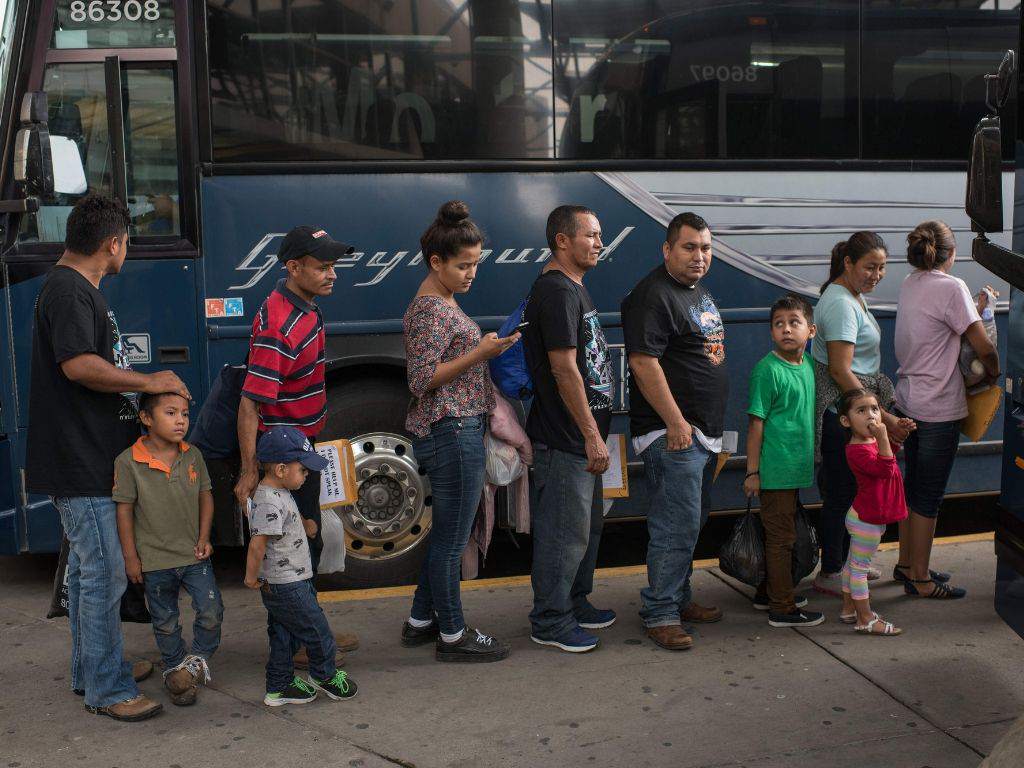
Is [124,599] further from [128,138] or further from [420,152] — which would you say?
[420,152]

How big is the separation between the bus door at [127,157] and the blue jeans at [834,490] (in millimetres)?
3105

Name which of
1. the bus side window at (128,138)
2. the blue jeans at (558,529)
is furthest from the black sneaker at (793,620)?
the bus side window at (128,138)

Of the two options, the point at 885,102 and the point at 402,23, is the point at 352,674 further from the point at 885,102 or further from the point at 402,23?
the point at 885,102

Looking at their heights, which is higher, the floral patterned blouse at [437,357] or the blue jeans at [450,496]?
the floral patterned blouse at [437,357]

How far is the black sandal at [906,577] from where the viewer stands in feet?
18.7

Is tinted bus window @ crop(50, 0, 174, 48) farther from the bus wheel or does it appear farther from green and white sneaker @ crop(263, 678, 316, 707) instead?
green and white sneaker @ crop(263, 678, 316, 707)

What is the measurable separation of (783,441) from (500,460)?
1264 millimetres

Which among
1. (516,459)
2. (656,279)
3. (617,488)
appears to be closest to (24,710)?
(516,459)

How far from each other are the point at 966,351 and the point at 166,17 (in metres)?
4.09

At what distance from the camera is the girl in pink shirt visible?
4.95 metres

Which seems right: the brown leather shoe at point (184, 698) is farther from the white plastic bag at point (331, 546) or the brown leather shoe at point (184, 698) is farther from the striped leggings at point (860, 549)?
the striped leggings at point (860, 549)

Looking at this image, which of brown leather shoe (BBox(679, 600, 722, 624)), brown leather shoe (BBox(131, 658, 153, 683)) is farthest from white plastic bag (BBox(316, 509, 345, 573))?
brown leather shoe (BBox(679, 600, 722, 624))

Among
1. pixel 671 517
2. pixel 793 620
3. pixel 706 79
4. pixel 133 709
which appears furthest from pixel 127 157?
pixel 793 620

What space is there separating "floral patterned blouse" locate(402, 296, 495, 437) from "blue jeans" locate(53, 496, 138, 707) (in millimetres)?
1222
